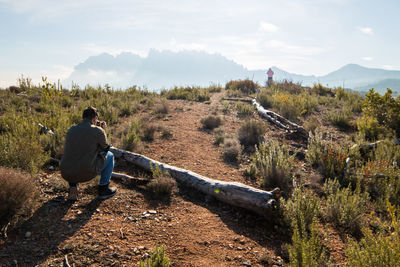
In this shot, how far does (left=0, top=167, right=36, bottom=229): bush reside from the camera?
3029 mm

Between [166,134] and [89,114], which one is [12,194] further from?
[166,134]

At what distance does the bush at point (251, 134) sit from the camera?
7419 millimetres

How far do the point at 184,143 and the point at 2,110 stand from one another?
6.84 meters

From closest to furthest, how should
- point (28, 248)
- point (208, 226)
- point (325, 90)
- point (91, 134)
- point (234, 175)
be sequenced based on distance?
1. point (28, 248)
2. point (208, 226)
3. point (91, 134)
4. point (234, 175)
5. point (325, 90)

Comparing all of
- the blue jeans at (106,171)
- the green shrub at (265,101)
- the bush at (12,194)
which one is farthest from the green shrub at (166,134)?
the green shrub at (265,101)

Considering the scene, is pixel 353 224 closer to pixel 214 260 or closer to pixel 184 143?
pixel 214 260

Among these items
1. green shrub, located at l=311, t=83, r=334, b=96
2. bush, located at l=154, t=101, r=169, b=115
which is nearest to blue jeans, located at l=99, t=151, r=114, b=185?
bush, located at l=154, t=101, r=169, b=115

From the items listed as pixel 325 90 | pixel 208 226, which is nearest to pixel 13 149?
pixel 208 226

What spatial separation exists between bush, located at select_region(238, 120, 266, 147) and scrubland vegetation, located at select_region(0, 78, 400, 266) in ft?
0.11

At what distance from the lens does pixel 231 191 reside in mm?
4066

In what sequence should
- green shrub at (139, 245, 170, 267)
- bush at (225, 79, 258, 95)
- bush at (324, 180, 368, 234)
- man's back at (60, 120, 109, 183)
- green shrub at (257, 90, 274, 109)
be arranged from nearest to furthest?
green shrub at (139, 245, 170, 267) < bush at (324, 180, 368, 234) < man's back at (60, 120, 109, 183) < green shrub at (257, 90, 274, 109) < bush at (225, 79, 258, 95)

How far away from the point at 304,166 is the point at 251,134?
6.76 ft

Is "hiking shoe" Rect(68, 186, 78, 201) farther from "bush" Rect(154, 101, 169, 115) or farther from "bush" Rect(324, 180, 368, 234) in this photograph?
"bush" Rect(154, 101, 169, 115)

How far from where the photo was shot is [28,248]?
274cm
